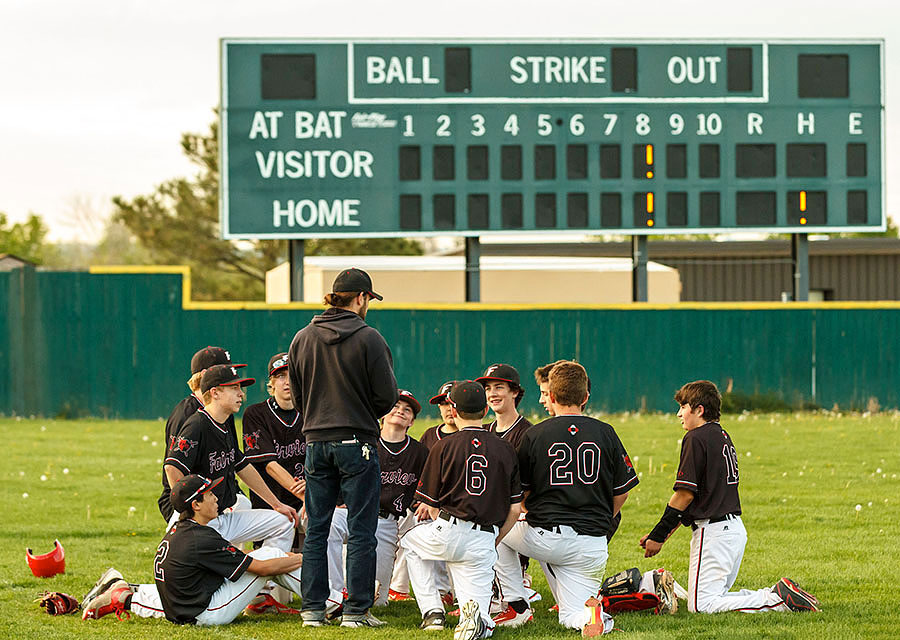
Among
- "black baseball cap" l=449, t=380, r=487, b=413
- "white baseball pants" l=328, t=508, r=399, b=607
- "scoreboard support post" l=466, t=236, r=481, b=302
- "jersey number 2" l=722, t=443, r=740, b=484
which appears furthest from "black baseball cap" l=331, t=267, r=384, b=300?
"scoreboard support post" l=466, t=236, r=481, b=302

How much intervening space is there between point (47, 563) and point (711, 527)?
4.62 meters

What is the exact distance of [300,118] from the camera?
840 inches

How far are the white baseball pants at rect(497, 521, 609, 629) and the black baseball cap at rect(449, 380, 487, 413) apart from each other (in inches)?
31.8

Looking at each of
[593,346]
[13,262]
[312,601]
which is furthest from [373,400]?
[13,262]

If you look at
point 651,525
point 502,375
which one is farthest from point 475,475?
point 651,525

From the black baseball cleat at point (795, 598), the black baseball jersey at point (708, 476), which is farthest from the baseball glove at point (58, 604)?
the black baseball cleat at point (795, 598)

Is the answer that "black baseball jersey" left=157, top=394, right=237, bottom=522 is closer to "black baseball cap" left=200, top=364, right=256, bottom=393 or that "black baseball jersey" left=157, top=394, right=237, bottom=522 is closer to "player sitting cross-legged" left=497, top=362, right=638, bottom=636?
"black baseball cap" left=200, top=364, right=256, bottom=393

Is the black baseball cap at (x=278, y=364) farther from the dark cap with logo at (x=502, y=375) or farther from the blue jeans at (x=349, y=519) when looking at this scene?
the dark cap with logo at (x=502, y=375)

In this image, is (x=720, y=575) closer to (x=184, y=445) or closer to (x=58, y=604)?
(x=184, y=445)

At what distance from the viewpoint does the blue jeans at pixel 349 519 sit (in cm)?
707

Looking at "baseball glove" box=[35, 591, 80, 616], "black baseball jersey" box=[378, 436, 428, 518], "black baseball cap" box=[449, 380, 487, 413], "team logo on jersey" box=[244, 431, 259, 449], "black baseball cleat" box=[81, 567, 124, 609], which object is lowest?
"baseball glove" box=[35, 591, 80, 616]

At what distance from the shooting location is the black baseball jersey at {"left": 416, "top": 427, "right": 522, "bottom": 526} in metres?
7.00

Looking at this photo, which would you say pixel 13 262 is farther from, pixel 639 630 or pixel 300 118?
pixel 639 630

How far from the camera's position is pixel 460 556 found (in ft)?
23.0
